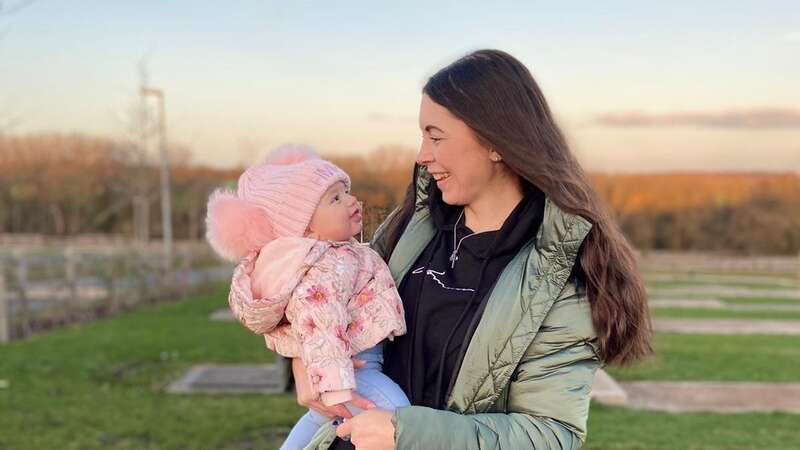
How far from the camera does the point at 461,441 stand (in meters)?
1.57

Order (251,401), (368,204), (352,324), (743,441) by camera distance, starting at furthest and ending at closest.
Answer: (251,401)
(743,441)
(368,204)
(352,324)

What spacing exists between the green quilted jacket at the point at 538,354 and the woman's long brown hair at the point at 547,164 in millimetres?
37

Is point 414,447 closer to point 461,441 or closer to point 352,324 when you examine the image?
point 461,441

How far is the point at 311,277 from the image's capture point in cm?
173

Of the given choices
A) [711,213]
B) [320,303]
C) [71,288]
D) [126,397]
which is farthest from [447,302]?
[711,213]

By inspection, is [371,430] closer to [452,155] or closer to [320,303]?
[320,303]

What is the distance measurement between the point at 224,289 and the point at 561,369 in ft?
69.1

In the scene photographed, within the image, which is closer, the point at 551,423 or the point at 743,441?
the point at 551,423

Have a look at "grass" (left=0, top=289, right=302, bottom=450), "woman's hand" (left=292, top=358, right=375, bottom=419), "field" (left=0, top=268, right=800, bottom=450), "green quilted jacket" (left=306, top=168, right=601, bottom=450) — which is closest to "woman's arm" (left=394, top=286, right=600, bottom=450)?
"green quilted jacket" (left=306, top=168, right=601, bottom=450)

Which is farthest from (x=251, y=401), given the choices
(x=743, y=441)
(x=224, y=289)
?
(x=224, y=289)

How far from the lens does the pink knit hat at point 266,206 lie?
5.93 feet

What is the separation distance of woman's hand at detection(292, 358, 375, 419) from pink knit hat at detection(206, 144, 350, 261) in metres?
0.29

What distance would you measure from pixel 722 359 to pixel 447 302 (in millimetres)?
10167

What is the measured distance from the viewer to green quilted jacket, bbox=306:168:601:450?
5.41 ft
